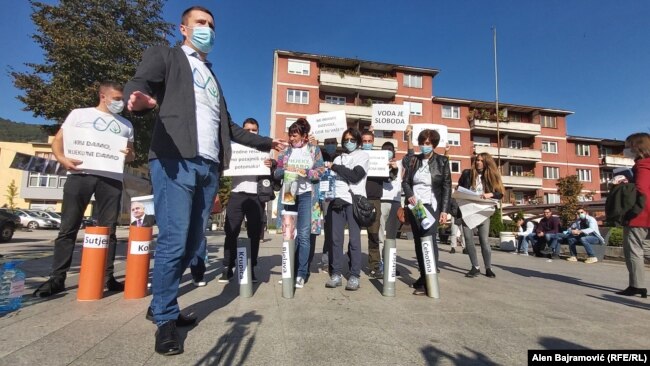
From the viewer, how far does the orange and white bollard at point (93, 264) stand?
3.47 metres

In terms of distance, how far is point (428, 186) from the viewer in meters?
4.59

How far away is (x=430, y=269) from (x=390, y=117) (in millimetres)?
5268

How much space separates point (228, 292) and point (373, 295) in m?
1.68

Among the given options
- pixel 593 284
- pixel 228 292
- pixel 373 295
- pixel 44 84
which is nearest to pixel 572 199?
pixel 593 284

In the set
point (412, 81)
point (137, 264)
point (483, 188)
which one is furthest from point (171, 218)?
point (412, 81)

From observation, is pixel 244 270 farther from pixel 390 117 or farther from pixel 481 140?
pixel 481 140

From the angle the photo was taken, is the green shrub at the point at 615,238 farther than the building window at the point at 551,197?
No

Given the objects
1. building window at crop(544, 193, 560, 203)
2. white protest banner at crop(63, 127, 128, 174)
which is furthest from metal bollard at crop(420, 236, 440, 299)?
building window at crop(544, 193, 560, 203)

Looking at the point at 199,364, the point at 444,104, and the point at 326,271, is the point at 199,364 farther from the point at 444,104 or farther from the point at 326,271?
the point at 444,104

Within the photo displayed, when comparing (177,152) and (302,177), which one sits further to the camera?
(302,177)

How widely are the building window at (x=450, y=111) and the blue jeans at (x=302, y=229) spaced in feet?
126

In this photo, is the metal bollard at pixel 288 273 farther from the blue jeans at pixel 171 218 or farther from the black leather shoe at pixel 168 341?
the black leather shoe at pixel 168 341

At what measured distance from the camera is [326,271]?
598 centimetres

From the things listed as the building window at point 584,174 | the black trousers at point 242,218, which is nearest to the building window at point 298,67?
the black trousers at point 242,218
